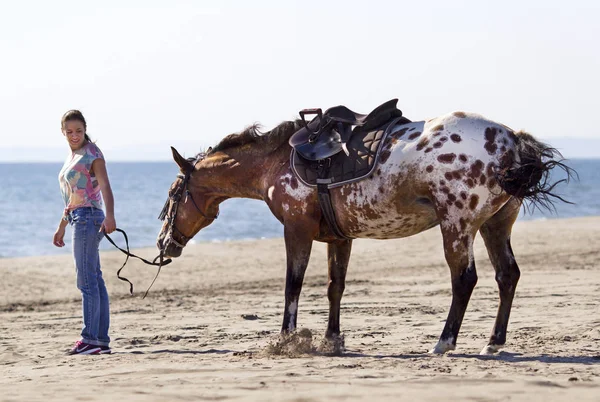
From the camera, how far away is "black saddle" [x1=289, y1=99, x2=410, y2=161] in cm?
802

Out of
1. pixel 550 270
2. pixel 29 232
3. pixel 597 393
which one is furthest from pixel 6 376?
pixel 29 232

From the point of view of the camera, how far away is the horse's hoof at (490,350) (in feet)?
25.2

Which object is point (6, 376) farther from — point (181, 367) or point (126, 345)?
point (126, 345)

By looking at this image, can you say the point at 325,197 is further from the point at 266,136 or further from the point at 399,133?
the point at 266,136

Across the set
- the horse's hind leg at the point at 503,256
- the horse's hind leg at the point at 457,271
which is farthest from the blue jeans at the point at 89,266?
the horse's hind leg at the point at 503,256

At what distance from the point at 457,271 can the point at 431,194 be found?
2.17 ft

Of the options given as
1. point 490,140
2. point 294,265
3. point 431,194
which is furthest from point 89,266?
point 490,140

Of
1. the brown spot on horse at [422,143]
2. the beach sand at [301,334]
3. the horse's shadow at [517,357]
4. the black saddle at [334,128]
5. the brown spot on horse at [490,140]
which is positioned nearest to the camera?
the beach sand at [301,334]

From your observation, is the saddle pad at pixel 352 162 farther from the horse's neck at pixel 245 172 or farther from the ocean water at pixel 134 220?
the ocean water at pixel 134 220

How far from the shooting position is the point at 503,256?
26.6 ft

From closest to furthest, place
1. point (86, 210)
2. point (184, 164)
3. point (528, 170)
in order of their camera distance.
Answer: point (528, 170), point (86, 210), point (184, 164)

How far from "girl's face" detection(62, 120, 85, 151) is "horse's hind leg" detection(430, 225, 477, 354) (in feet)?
10.9

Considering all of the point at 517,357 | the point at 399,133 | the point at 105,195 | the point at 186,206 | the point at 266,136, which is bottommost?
the point at 517,357

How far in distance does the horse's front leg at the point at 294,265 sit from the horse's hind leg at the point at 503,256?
1.54m
